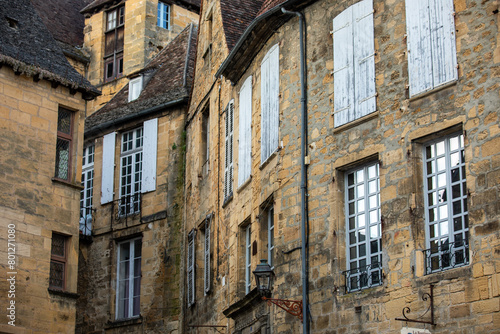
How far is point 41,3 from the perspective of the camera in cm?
2945

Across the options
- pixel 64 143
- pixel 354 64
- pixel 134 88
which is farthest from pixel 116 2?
pixel 354 64

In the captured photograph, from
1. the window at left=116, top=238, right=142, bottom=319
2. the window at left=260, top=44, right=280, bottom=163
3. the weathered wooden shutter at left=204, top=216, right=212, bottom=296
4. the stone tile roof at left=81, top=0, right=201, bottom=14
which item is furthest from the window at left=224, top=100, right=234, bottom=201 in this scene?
the stone tile roof at left=81, top=0, right=201, bottom=14

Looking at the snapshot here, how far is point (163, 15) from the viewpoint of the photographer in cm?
2702

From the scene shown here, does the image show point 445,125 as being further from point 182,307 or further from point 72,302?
point 182,307

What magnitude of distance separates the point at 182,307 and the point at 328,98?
304 inches

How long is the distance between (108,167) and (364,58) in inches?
414

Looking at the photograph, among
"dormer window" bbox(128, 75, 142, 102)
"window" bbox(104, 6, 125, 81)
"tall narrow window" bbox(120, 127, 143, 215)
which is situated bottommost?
"tall narrow window" bbox(120, 127, 143, 215)

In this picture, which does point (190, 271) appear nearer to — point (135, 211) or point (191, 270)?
point (191, 270)

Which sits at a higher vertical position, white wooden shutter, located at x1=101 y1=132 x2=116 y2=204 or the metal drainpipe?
white wooden shutter, located at x1=101 y1=132 x2=116 y2=204

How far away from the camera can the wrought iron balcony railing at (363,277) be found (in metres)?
11.7

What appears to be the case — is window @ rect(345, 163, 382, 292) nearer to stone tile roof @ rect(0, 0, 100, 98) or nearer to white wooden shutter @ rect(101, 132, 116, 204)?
stone tile roof @ rect(0, 0, 100, 98)

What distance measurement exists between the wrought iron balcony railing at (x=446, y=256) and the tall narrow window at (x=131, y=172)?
36.1 feet

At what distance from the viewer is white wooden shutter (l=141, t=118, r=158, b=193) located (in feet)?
68.3

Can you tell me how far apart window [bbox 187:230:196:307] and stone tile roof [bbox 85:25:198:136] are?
11.8 feet
